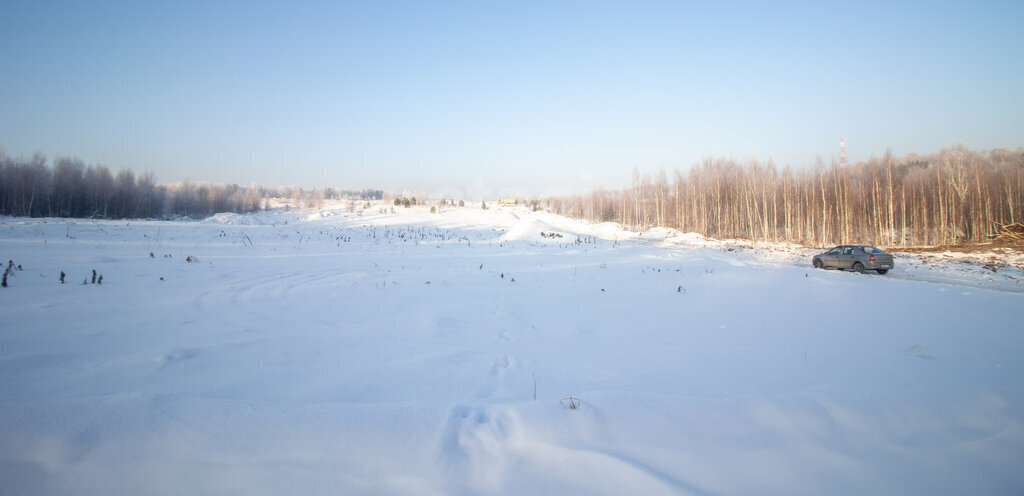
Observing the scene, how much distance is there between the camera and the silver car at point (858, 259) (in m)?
15.3

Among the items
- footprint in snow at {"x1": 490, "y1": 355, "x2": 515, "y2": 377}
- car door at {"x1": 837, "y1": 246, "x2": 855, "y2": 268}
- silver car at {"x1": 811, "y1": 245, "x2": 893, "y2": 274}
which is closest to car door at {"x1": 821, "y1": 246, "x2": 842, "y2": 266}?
silver car at {"x1": 811, "y1": 245, "x2": 893, "y2": 274}

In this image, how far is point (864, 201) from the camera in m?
33.2

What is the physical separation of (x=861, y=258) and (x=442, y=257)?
1789 centimetres

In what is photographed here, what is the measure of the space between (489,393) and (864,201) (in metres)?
43.8

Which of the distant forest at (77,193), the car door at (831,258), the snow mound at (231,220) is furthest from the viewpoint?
the distant forest at (77,193)

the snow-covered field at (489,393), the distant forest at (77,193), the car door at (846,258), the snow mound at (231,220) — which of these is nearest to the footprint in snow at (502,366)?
the snow-covered field at (489,393)

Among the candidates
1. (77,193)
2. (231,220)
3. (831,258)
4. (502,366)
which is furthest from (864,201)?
(77,193)

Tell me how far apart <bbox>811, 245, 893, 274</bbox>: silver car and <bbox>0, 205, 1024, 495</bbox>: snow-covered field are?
375 inches

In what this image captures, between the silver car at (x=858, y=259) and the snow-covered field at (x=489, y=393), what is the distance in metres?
9.52

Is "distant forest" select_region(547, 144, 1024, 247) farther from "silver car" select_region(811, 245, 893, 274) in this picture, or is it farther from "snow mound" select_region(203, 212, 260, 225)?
"snow mound" select_region(203, 212, 260, 225)

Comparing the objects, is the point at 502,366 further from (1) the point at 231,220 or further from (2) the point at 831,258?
(1) the point at 231,220

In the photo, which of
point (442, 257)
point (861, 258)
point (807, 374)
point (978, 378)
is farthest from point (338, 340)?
point (861, 258)

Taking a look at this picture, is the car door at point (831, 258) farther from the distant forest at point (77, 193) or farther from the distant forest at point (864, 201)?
the distant forest at point (77, 193)

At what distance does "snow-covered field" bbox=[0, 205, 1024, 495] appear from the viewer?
214 centimetres
